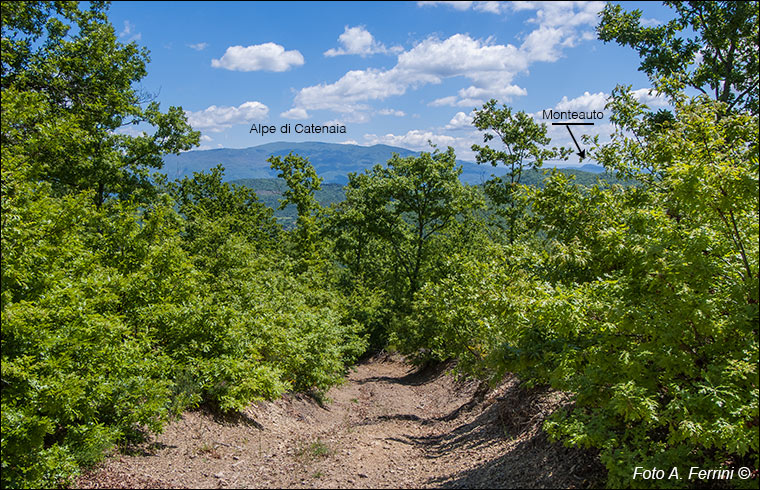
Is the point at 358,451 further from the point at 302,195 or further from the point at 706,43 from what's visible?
the point at 302,195

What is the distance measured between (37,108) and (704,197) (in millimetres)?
8503

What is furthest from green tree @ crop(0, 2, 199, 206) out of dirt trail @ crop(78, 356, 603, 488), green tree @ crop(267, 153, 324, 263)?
green tree @ crop(267, 153, 324, 263)

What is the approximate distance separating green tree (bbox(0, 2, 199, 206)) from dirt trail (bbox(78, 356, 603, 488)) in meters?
5.01

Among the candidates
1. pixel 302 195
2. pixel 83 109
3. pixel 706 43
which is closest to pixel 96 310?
pixel 83 109

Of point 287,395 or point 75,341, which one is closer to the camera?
point 75,341

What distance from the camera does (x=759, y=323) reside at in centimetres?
476

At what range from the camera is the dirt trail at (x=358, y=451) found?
6.96 m

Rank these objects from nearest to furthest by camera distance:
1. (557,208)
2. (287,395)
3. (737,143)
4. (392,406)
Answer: (737,143) → (557,208) → (287,395) → (392,406)

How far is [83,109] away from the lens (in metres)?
8.96

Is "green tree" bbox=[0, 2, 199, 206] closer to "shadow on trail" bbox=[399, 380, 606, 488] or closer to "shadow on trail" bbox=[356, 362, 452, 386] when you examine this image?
"shadow on trail" bbox=[399, 380, 606, 488]

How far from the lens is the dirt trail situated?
6.96m

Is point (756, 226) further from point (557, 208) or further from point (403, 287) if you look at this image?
point (403, 287)

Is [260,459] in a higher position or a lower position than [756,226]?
lower

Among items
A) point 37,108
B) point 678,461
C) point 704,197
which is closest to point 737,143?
point 704,197
